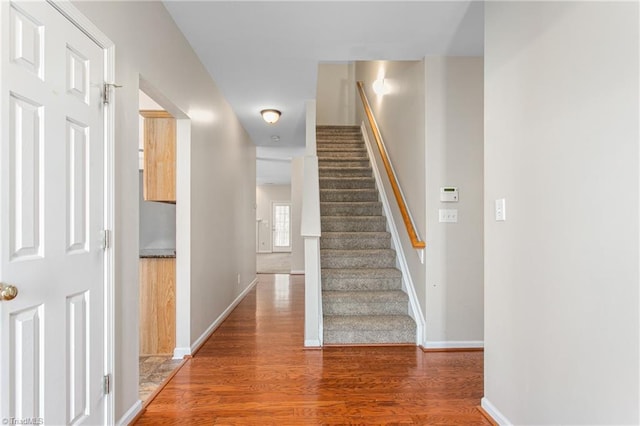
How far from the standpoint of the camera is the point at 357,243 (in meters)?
4.04

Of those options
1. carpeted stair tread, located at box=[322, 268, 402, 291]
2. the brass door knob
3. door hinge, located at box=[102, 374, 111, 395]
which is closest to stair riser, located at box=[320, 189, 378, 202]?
carpeted stair tread, located at box=[322, 268, 402, 291]

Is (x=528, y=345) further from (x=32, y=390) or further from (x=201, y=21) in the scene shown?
(x=201, y=21)

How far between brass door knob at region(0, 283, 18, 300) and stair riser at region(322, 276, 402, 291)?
272 centimetres

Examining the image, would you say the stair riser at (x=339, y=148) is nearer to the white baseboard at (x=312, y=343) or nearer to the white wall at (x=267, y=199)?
the white baseboard at (x=312, y=343)

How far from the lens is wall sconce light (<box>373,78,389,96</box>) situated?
14.5 ft

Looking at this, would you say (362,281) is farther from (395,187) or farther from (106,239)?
(106,239)

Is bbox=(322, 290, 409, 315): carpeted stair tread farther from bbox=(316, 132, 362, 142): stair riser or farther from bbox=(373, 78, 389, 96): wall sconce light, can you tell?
bbox=(316, 132, 362, 142): stair riser

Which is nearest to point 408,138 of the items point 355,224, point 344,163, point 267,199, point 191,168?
point 355,224

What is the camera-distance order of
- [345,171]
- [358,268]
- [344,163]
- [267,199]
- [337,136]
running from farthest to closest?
[267,199], [337,136], [344,163], [345,171], [358,268]

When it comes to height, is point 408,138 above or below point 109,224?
above

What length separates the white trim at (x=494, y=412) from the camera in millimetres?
1827

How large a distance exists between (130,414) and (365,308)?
210cm

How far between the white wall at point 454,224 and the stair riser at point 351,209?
1.47 m

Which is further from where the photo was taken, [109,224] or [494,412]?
[494,412]
